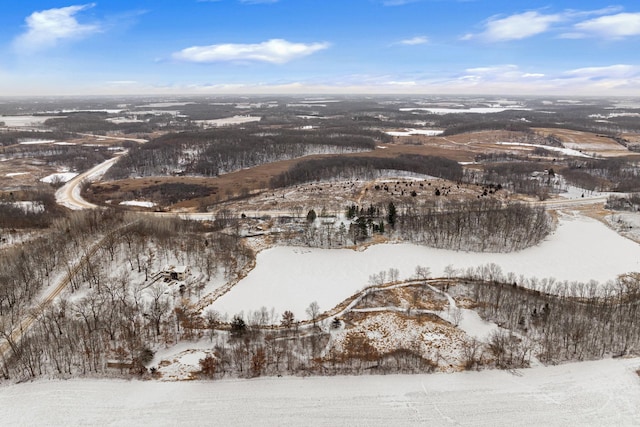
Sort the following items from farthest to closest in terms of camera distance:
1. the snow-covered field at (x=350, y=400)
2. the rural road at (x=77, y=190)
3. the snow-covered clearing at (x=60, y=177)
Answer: the snow-covered clearing at (x=60, y=177) → the rural road at (x=77, y=190) → the snow-covered field at (x=350, y=400)

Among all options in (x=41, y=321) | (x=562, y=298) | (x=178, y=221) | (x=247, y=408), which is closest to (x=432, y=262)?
(x=562, y=298)

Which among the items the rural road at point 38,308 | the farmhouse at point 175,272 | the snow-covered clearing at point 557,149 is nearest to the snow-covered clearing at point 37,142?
the rural road at point 38,308

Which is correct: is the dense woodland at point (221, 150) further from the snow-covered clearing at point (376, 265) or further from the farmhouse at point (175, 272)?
the farmhouse at point (175, 272)

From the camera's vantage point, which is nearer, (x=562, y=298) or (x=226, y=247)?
(x=562, y=298)

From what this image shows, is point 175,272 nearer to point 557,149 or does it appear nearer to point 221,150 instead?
point 221,150

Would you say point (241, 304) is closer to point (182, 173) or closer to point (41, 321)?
point (41, 321)

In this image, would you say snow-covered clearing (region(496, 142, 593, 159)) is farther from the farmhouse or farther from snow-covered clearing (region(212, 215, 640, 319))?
the farmhouse
